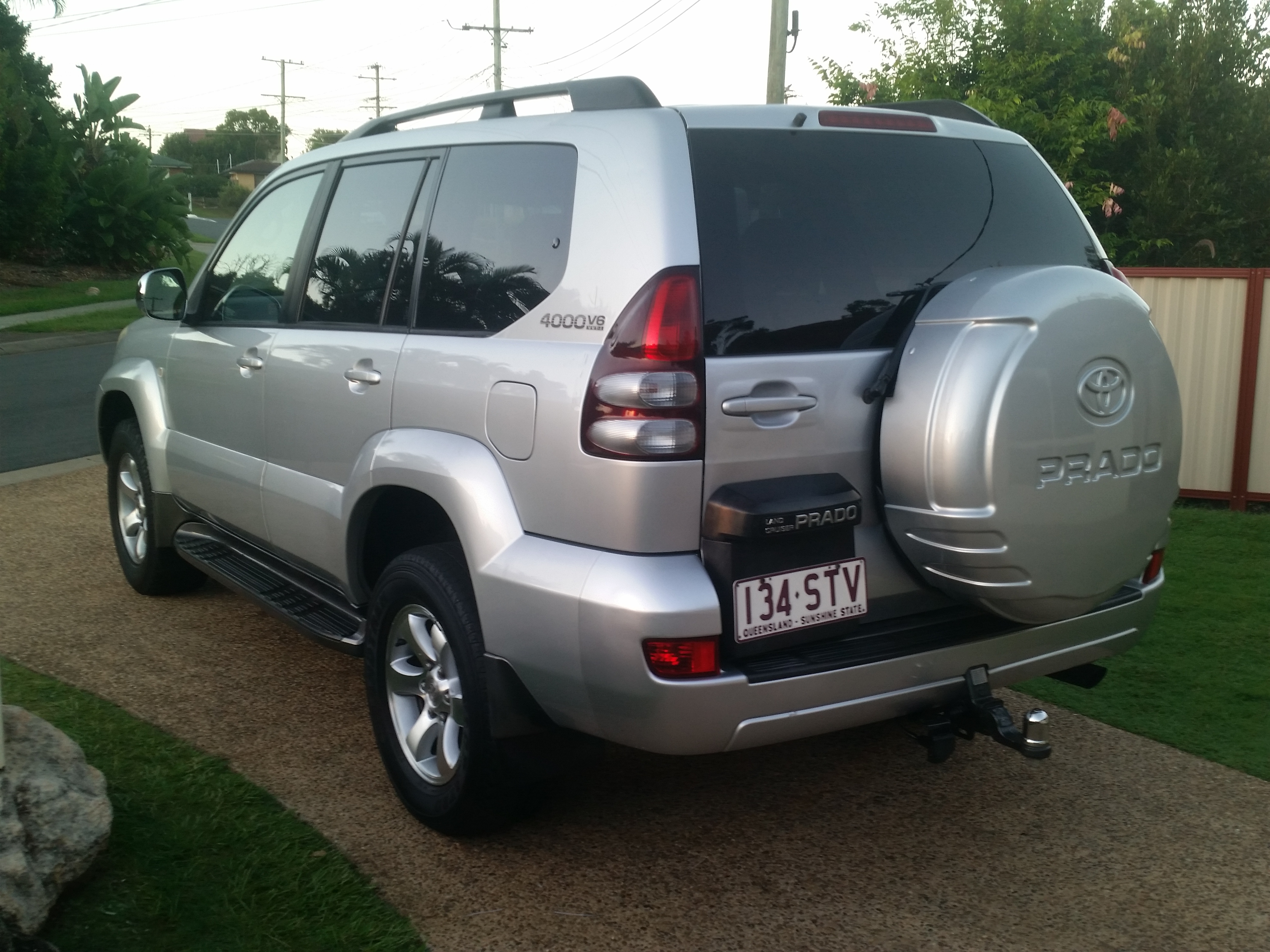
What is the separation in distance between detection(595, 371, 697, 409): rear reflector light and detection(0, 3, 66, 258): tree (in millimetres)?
24268

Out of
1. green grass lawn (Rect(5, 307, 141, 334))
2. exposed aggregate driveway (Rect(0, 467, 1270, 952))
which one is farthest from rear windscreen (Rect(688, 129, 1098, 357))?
green grass lawn (Rect(5, 307, 141, 334))

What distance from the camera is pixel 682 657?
2701 millimetres

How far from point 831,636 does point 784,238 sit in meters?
0.97

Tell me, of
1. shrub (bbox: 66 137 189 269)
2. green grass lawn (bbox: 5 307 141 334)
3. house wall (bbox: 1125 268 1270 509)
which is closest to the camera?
house wall (bbox: 1125 268 1270 509)

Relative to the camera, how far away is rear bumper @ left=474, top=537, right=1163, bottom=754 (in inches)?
106

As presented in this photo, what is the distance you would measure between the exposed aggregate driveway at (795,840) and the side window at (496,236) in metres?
1.45

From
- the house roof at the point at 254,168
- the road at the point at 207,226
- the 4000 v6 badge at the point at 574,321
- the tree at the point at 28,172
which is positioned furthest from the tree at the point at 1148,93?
the house roof at the point at 254,168

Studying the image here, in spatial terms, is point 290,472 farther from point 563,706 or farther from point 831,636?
point 831,636

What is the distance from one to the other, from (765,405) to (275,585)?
89.7 inches

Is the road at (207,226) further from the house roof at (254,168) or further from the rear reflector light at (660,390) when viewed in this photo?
the house roof at (254,168)

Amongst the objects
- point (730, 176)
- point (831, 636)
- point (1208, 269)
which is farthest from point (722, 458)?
point (1208, 269)

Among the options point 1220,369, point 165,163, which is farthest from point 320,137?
point 1220,369

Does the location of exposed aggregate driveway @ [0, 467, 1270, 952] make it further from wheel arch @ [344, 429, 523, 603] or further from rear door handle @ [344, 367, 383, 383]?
rear door handle @ [344, 367, 383, 383]

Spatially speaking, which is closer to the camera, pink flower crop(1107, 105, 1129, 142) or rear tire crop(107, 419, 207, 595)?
rear tire crop(107, 419, 207, 595)
